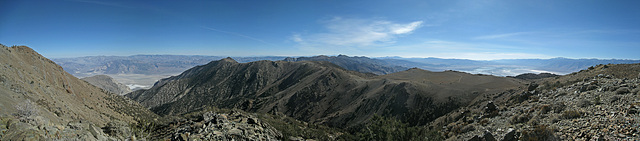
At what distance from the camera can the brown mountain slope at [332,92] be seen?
2186 inches

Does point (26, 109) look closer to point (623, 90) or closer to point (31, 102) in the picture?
point (31, 102)

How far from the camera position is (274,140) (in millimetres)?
22875

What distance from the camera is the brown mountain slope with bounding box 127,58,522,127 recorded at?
5553 centimetres

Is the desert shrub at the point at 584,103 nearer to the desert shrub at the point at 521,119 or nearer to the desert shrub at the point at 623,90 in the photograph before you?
the desert shrub at the point at 623,90

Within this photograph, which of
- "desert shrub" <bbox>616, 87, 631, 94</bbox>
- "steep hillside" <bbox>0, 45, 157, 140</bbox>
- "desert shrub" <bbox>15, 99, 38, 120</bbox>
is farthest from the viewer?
"desert shrub" <bbox>15, 99, 38, 120</bbox>

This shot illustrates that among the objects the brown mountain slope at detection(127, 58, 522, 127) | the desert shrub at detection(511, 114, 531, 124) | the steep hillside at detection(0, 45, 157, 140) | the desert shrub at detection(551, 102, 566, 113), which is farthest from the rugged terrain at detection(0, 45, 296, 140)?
the brown mountain slope at detection(127, 58, 522, 127)

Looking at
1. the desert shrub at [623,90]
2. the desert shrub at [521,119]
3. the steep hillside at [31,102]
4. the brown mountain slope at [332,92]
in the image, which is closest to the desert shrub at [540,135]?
the desert shrub at [521,119]

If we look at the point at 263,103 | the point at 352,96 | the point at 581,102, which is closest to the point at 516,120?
the point at 581,102

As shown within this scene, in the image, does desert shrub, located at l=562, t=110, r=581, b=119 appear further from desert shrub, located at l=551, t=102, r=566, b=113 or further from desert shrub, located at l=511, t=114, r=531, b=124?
desert shrub, located at l=511, t=114, r=531, b=124

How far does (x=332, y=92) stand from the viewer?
91750 mm

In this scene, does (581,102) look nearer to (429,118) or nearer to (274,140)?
(274,140)

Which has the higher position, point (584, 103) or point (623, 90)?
point (623, 90)

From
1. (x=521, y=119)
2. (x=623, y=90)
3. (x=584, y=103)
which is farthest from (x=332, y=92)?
(x=623, y=90)

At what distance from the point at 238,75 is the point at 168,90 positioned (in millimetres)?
47167
